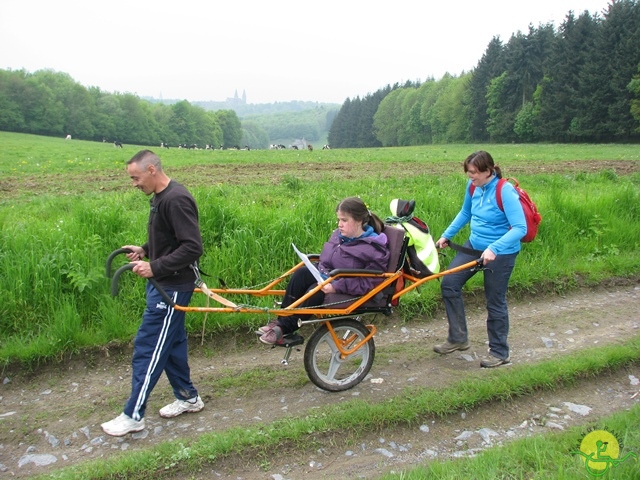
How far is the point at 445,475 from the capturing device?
308 centimetres

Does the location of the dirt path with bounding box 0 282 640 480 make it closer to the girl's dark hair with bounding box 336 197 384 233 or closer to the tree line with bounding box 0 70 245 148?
the girl's dark hair with bounding box 336 197 384 233

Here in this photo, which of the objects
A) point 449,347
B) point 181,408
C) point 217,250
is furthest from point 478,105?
point 181,408

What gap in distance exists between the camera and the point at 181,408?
416cm

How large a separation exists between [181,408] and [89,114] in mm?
90031

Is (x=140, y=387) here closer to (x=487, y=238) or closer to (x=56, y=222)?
(x=487, y=238)

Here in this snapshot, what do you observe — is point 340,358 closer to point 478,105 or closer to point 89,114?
point 478,105

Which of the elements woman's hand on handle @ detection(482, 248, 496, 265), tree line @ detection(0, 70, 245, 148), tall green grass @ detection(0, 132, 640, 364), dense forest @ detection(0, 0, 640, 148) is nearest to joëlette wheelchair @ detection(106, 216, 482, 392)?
woman's hand on handle @ detection(482, 248, 496, 265)

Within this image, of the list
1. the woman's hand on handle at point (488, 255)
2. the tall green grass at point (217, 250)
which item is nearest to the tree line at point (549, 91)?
the tall green grass at point (217, 250)

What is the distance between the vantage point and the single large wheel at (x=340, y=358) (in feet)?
14.4

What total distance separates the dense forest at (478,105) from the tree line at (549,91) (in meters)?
0.12

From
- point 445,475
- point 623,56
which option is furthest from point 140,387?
point 623,56

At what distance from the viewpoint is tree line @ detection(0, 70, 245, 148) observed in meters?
73.7

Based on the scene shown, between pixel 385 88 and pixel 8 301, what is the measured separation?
129 meters

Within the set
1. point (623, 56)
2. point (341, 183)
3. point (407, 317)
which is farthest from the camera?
point (623, 56)
